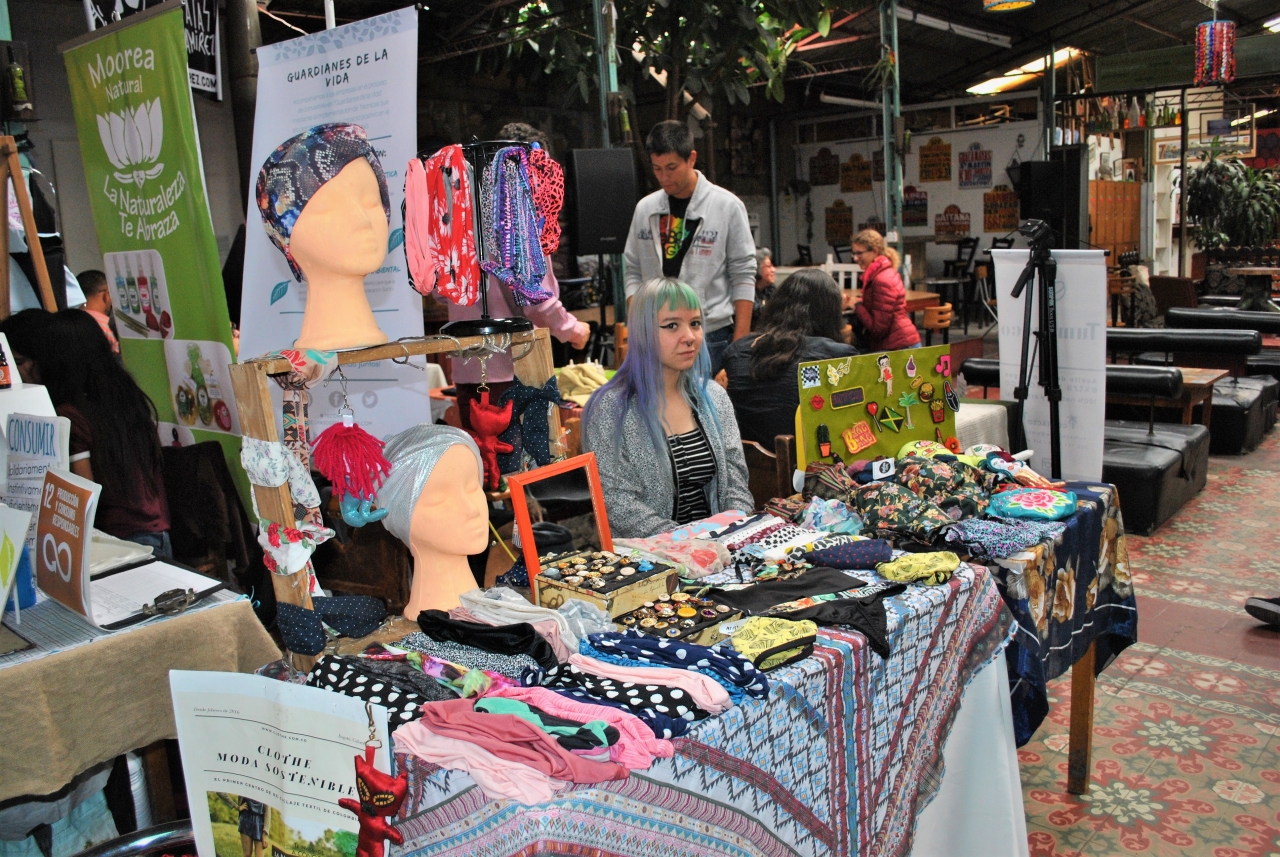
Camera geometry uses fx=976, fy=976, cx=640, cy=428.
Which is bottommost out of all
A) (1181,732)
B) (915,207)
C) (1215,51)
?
(1181,732)

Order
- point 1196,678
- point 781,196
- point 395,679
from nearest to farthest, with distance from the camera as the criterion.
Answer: point 395,679 → point 1196,678 → point 781,196

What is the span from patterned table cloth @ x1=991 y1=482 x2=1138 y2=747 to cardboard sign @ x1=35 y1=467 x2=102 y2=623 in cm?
188

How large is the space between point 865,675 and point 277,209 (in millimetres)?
1520

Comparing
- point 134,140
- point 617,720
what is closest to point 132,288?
point 134,140

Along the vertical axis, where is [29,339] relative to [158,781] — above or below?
above

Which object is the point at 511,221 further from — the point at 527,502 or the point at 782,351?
the point at 782,351

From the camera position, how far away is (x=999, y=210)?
569 inches

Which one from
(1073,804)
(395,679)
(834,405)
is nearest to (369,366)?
(834,405)

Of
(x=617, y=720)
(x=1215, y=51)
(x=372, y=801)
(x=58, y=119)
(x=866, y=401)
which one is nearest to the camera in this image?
(x=372, y=801)

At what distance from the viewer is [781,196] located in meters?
16.1

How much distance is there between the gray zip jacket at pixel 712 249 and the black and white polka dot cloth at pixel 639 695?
8.78 feet

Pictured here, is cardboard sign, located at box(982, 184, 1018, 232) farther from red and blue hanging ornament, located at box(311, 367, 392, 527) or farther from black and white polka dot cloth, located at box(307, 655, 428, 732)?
black and white polka dot cloth, located at box(307, 655, 428, 732)

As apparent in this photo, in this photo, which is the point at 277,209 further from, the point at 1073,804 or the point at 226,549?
the point at 1073,804

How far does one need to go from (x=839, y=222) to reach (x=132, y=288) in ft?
44.9
